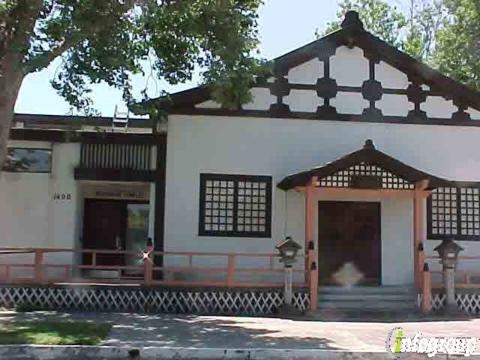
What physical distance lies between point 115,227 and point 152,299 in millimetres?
4423

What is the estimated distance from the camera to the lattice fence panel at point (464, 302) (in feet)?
54.0

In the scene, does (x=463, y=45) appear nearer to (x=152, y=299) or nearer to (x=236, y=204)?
(x=236, y=204)

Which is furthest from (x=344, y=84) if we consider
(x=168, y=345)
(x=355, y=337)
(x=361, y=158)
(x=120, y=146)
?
(x=168, y=345)

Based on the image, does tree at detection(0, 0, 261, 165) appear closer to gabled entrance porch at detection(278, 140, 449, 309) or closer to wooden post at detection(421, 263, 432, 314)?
gabled entrance porch at detection(278, 140, 449, 309)

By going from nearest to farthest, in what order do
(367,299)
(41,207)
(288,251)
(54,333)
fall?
1. (54,333)
2. (288,251)
3. (367,299)
4. (41,207)

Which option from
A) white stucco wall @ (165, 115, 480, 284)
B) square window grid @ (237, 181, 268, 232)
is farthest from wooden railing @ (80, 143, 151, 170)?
square window grid @ (237, 181, 268, 232)

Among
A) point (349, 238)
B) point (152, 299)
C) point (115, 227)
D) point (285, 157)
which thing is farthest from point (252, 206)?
point (115, 227)

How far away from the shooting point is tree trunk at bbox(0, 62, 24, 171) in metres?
12.2

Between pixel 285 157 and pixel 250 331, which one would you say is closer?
pixel 250 331

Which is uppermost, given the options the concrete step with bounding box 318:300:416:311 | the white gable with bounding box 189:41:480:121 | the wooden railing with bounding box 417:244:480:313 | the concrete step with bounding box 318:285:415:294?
the white gable with bounding box 189:41:480:121

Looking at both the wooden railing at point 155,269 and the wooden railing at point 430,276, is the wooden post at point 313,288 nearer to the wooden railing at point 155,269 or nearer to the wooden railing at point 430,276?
the wooden railing at point 155,269

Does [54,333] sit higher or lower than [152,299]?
lower

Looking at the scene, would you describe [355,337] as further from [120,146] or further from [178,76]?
→ [120,146]

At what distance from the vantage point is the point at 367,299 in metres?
16.8
